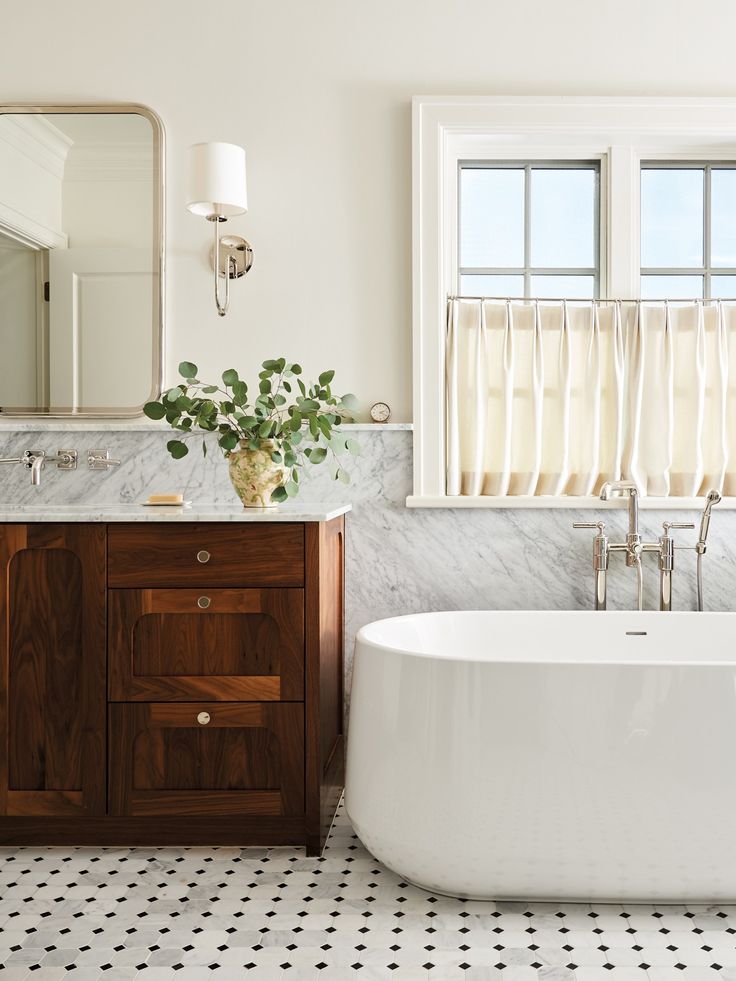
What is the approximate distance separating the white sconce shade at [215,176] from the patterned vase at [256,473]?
0.76m

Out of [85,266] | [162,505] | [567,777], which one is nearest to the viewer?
[567,777]

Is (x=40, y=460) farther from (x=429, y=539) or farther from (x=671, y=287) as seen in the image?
(x=671, y=287)

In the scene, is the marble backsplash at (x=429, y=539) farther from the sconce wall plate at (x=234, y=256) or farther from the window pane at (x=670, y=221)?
the window pane at (x=670, y=221)

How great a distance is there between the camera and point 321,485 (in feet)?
8.35

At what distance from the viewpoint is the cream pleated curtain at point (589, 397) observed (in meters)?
2.56

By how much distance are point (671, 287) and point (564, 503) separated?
2.74 ft

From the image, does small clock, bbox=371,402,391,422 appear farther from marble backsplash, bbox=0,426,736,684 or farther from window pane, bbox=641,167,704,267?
window pane, bbox=641,167,704,267

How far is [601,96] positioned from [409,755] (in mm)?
2070

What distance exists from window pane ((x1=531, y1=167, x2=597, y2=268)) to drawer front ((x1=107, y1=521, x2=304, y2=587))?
1395 mm

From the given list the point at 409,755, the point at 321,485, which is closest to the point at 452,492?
the point at 321,485

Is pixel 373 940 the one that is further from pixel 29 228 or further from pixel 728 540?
pixel 29 228

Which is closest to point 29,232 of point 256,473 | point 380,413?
point 256,473

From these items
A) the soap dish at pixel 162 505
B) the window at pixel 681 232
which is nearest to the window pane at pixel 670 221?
the window at pixel 681 232

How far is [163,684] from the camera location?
195cm
